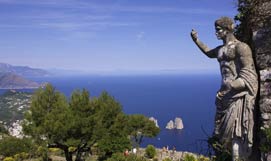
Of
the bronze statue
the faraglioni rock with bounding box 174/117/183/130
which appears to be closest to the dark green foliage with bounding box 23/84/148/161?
the bronze statue

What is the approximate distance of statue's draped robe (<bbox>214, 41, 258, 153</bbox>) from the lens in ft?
15.1

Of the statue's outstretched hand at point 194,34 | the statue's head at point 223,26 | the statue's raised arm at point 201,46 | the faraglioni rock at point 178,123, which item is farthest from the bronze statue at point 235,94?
the faraglioni rock at point 178,123

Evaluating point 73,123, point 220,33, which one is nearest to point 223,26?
point 220,33

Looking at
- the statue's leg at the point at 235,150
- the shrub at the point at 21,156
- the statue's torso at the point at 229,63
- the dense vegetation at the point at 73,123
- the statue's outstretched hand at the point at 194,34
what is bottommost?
the shrub at the point at 21,156

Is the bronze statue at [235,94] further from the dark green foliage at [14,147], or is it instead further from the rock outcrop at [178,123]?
the rock outcrop at [178,123]

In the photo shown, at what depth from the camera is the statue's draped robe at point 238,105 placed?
4.61 metres

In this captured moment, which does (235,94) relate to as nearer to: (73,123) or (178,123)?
(73,123)

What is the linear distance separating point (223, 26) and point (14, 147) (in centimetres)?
2464

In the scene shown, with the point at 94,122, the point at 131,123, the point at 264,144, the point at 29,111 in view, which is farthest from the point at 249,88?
the point at 131,123

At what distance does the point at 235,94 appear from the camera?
186 inches

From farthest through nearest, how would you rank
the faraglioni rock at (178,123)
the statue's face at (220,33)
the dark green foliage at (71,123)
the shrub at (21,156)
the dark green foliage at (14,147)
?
the faraglioni rock at (178,123)
the dark green foliage at (14,147)
the shrub at (21,156)
the dark green foliage at (71,123)
the statue's face at (220,33)

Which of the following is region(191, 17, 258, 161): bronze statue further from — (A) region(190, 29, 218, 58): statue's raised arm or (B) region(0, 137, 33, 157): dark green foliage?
(B) region(0, 137, 33, 157): dark green foliage

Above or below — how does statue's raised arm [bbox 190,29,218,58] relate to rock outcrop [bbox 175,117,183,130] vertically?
above

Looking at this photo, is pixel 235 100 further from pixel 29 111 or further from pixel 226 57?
pixel 29 111
